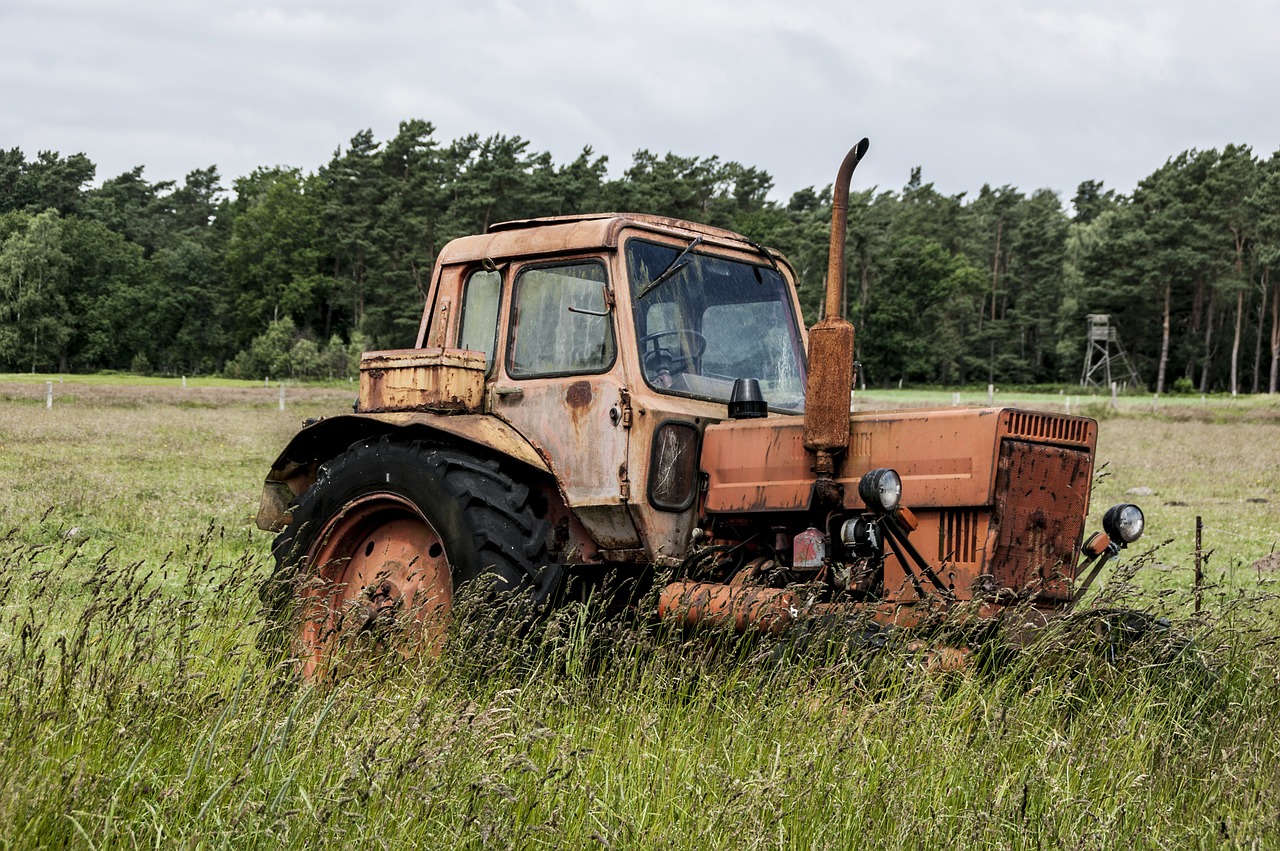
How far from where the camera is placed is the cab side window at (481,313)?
635 centimetres

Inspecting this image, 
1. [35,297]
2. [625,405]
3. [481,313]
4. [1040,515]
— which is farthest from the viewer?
[35,297]

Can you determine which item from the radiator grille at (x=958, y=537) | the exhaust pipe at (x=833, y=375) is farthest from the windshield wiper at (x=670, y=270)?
Result: the radiator grille at (x=958, y=537)

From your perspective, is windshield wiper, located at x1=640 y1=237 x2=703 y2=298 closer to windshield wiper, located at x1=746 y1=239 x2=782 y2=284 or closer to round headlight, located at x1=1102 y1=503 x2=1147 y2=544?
windshield wiper, located at x1=746 y1=239 x2=782 y2=284

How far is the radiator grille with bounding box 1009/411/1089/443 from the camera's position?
5070mm

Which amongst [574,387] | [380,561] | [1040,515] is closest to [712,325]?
[574,387]

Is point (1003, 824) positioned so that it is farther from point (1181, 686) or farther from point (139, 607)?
point (139, 607)

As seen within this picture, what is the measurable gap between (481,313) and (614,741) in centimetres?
294

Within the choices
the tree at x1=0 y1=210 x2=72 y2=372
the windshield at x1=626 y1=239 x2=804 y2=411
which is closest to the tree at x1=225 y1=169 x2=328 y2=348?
the tree at x1=0 y1=210 x2=72 y2=372

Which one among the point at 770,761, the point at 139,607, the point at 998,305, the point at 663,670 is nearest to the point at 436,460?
the point at 663,670

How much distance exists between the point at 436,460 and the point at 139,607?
2065 millimetres

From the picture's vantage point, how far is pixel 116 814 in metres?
2.99

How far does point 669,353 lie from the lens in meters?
5.94

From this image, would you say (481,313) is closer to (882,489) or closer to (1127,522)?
(882,489)

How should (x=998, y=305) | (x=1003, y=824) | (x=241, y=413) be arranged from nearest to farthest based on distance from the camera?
(x=1003, y=824) < (x=241, y=413) < (x=998, y=305)
